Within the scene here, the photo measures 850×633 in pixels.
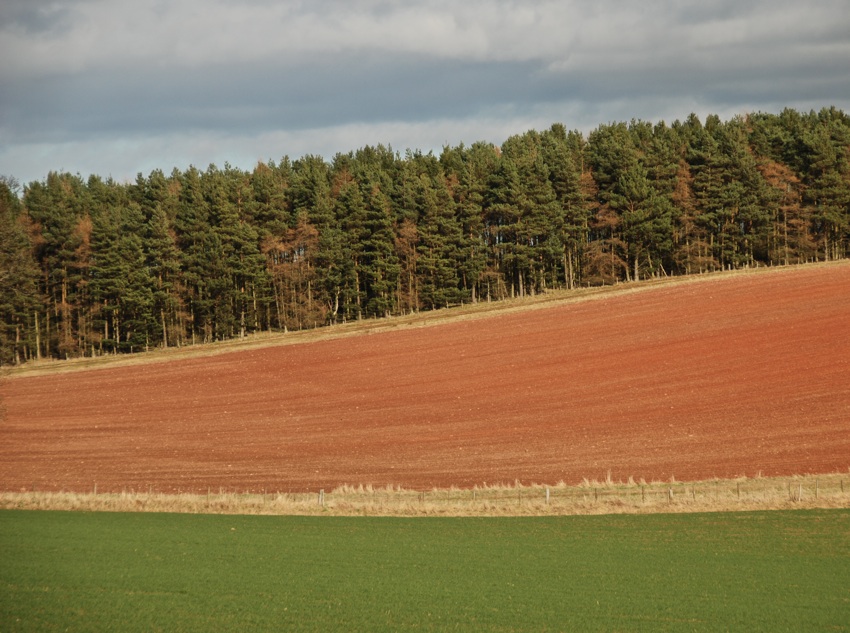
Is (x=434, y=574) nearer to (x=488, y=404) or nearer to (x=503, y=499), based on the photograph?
(x=503, y=499)

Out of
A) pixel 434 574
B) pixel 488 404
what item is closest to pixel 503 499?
pixel 434 574

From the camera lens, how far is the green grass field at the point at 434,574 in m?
15.9

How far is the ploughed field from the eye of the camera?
34812 mm

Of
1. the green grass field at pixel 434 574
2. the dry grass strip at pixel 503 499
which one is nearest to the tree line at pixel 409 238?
the dry grass strip at pixel 503 499

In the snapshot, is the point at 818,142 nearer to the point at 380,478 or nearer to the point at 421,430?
the point at 421,430

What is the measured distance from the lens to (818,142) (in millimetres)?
91000

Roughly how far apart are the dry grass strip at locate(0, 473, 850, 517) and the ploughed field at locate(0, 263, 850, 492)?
1803 mm

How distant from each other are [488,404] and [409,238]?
43.5 m

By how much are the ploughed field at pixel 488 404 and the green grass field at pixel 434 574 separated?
318 inches

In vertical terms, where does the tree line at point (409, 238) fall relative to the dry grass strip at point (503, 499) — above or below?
above

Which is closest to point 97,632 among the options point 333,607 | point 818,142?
point 333,607

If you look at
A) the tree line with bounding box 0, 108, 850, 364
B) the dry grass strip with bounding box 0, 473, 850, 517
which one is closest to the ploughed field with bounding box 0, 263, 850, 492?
the dry grass strip with bounding box 0, 473, 850, 517

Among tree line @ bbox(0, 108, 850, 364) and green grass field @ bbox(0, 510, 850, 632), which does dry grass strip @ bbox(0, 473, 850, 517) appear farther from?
tree line @ bbox(0, 108, 850, 364)

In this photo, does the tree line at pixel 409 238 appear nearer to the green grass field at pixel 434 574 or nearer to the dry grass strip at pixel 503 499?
the dry grass strip at pixel 503 499
